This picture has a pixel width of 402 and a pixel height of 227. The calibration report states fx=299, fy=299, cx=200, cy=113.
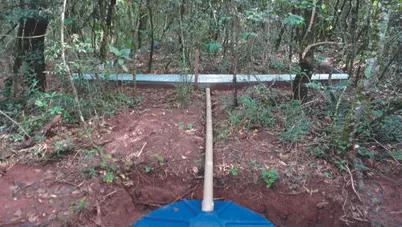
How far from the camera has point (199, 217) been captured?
2.48 m

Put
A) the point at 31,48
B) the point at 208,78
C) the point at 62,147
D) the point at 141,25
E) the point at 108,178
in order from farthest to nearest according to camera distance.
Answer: the point at 141,25, the point at 208,78, the point at 31,48, the point at 62,147, the point at 108,178

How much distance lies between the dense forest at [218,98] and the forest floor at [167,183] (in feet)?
0.07

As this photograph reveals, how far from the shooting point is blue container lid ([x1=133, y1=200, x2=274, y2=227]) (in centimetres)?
246

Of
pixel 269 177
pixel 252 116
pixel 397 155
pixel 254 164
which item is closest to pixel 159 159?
pixel 254 164

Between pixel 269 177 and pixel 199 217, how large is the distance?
813mm

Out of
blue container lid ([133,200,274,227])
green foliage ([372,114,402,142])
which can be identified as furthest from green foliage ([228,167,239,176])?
green foliage ([372,114,402,142])

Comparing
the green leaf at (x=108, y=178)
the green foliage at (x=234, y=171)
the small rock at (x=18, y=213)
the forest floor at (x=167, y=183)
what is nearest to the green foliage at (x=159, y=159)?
the forest floor at (x=167, y=183)

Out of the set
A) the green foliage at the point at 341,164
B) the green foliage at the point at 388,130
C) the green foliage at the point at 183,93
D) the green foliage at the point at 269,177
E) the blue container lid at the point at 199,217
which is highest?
the green foliage at the point at 183,93

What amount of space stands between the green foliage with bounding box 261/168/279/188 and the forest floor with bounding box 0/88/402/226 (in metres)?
0.04

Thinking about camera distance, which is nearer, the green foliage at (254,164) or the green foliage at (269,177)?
the green foliage at (269,177)

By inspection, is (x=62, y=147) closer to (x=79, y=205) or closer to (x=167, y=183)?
(x=79, y=205)

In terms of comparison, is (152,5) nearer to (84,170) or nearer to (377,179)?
(84,170)

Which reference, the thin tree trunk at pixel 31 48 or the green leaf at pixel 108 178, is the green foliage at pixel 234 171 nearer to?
the green leaf at pixel 108 178

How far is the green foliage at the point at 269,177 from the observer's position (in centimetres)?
285
